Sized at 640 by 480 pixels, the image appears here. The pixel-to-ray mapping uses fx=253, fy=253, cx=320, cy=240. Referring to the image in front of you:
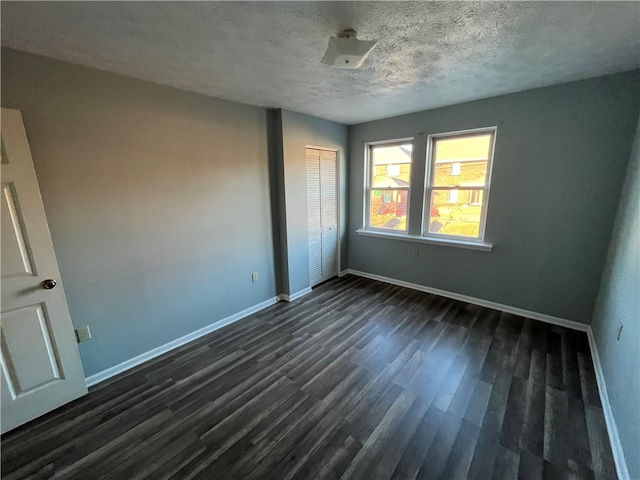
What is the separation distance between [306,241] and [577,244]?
2.98 metres

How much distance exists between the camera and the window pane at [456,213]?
317cm

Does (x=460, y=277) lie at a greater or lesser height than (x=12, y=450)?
greater

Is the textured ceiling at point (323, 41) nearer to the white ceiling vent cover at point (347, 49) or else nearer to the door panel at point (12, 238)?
the white ceiling vent cover at point (347, 49)

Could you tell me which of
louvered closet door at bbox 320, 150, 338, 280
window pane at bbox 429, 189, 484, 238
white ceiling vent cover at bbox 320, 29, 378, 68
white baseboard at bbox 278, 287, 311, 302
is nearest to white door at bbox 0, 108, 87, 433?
white ceiling vent cover at bbox 320, 29, 378, 68

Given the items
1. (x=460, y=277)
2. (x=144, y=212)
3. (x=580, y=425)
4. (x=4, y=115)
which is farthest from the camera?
(x=460, y=277)

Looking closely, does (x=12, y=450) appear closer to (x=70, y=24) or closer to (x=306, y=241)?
(x=70, y=24)

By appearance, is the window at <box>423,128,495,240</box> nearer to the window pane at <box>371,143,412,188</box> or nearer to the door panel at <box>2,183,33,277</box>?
the window pane at <box>371,143,412,188</box>

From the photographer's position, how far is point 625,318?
5.48ft

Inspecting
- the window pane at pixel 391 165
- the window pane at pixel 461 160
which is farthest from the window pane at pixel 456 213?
the window pane at pixel 391 165

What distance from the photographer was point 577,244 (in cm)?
255

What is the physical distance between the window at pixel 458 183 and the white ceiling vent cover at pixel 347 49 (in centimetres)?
222

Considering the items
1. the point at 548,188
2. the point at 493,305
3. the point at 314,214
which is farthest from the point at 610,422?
the point at 314,214

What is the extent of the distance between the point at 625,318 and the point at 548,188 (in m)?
1.47

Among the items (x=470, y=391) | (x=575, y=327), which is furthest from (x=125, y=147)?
(x=575, y=327)
